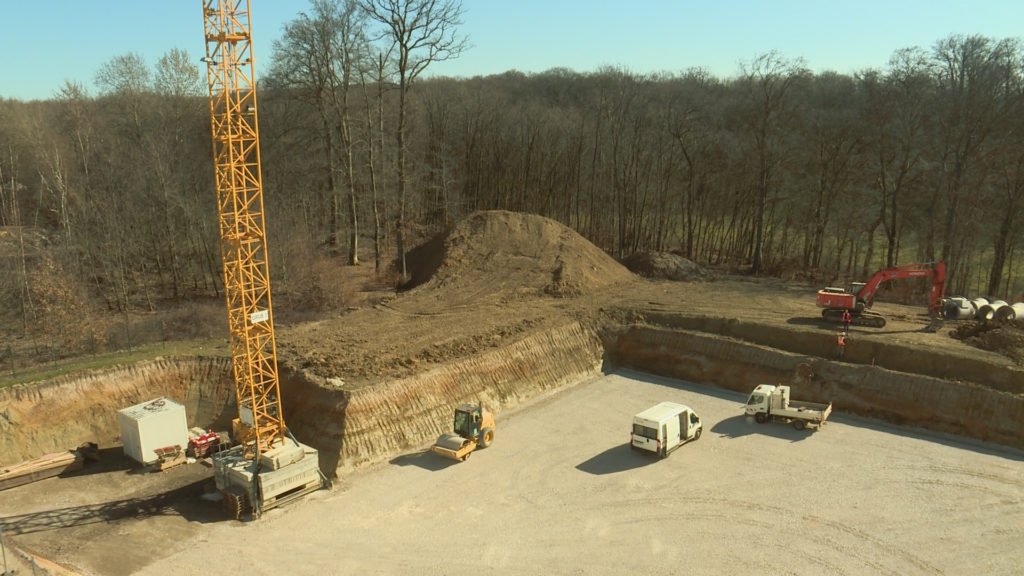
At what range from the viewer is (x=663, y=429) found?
1983 centimetres

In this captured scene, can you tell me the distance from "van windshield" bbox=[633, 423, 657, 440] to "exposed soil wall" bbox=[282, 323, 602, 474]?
17.2 feet

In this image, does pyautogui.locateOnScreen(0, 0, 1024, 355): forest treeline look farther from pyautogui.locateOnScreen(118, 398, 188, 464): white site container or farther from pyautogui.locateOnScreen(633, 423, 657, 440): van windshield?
pyautogui.locateOnScreen(633, 423, 657, 440): van windshield

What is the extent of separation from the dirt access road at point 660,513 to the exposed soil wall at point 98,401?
28.0 feet

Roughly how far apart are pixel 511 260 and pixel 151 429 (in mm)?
22725

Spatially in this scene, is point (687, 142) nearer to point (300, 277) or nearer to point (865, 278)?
point (865, 278)

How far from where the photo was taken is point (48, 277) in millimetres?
28922

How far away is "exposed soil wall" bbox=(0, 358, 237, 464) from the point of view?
20.5 metres

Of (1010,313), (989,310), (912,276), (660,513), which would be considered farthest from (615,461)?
(1010,313)

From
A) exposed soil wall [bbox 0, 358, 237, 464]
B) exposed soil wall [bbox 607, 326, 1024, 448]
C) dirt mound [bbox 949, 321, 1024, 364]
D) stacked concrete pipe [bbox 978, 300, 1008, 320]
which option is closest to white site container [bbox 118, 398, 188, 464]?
exposed soil wall [bbox 0, 358, 237, 464]

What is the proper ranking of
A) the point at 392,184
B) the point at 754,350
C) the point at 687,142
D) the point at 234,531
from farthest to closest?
the point at 392,184, the point at 687,142, the point at 754,350, the point at 234,531

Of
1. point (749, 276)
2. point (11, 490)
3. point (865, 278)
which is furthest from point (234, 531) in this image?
point (865, 278)

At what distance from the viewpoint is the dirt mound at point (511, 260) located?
3550 cm

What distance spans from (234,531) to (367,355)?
29.0 ft

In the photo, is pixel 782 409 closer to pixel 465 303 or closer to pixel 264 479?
pixel 465 303
